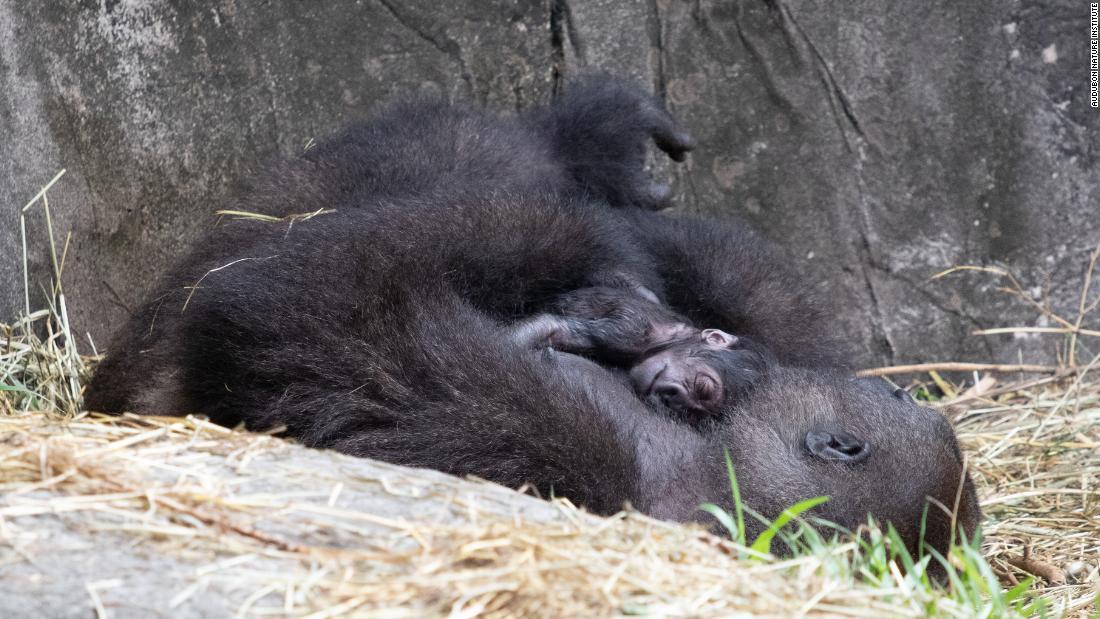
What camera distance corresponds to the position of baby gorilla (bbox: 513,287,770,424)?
315cm

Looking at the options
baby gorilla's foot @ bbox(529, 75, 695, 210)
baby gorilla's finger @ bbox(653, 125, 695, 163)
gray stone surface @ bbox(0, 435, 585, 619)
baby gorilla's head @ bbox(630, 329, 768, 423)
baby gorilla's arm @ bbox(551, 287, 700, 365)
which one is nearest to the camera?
gray stone surface @ bbox(0, 435, 585, 619)

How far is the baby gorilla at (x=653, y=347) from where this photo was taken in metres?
3.15

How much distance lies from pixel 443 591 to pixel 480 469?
0.82m

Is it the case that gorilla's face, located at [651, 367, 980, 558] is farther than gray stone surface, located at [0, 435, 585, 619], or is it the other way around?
gorilla's face, located at [651, 367, 980, 558]

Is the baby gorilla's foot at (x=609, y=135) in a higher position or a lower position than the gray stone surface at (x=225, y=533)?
higher

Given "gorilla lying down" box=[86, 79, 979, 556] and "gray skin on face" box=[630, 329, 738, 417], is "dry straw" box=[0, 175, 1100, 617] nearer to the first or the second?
"gorilla lying down" box=[86, 79, 979, 556]

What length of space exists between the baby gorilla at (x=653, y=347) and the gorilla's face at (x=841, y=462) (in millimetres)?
101

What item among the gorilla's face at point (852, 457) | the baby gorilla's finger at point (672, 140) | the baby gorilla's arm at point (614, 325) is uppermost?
the baby gorilla's finger at point (672, 140)

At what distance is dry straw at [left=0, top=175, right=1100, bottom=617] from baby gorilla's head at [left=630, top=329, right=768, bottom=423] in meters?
0.86

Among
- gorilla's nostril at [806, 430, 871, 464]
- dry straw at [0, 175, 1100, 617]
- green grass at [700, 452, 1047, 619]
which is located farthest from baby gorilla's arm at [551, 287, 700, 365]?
dry straw at [0, 175, 1100, 617]

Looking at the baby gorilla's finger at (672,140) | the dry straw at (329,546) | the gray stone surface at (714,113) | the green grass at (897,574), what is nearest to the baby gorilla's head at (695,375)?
the green grass at (897,574)

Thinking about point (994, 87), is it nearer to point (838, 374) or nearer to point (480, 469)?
point (838, 374)

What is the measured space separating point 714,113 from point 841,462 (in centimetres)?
197

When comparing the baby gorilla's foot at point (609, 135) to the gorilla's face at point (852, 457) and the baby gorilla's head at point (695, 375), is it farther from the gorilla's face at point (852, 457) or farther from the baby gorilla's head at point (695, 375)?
the gorilla's face at point (852, 457)
